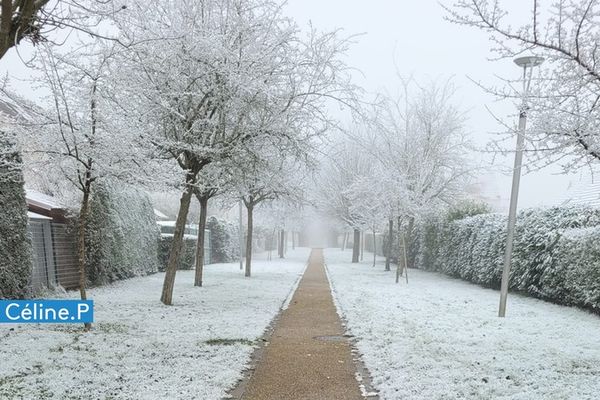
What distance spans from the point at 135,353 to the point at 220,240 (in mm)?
20316

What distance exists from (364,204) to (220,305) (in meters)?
11.8

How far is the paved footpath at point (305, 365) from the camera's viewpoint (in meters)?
4.38

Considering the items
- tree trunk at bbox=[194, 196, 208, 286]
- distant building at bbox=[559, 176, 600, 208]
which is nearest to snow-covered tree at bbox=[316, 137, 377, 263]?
distant building at bbox=[559, 176, 600, 208]

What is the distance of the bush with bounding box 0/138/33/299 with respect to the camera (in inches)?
304

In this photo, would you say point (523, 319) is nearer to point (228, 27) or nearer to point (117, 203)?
point (228, 27)

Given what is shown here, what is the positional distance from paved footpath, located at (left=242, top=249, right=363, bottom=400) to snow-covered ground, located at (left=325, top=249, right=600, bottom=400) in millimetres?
306

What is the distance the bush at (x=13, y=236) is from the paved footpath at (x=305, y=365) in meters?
4.46

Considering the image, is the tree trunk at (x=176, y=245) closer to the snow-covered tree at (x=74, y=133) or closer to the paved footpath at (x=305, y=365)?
the paved footpath at (x=305, y=365)

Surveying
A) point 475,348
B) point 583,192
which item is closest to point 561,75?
point 475,348

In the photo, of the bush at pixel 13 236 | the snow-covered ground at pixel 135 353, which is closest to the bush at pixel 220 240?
the snow-covered ground at pixel 135 353

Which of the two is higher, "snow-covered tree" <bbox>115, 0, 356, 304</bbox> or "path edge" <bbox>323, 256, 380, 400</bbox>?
"snow-covered tree" <bbox>115, 0, 356, 304</bbox>

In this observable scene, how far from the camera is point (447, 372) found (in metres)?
4.79

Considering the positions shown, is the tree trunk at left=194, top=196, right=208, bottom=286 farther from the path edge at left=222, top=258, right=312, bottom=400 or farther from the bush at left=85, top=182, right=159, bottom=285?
the path edge at left=222, top=258, right=312, bottom=400

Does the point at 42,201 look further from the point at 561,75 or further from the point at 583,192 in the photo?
the point at 583,192
